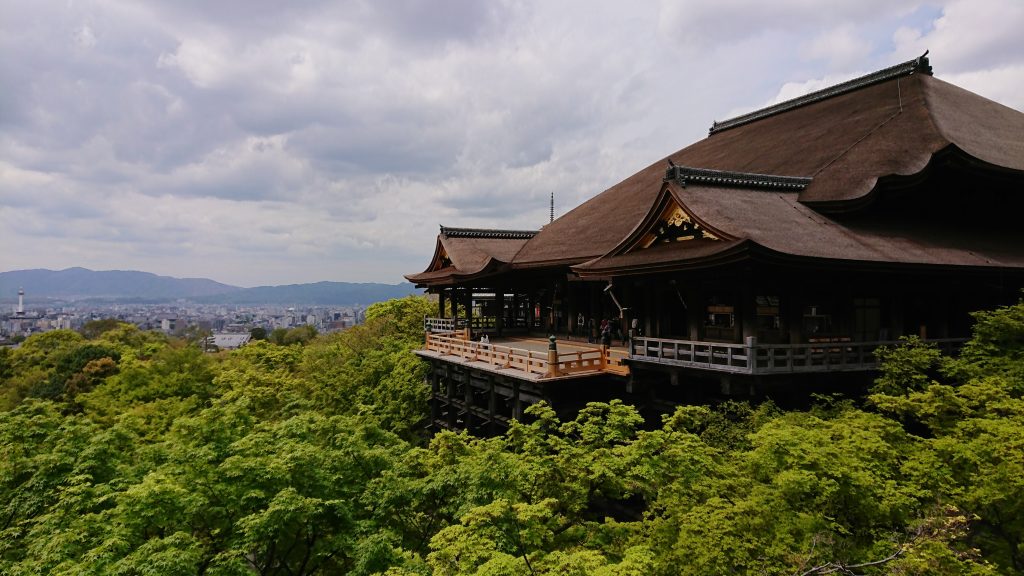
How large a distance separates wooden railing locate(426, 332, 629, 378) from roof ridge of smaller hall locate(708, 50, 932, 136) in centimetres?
1877

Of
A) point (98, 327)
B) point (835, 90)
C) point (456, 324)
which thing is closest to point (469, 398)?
point (456, 324)

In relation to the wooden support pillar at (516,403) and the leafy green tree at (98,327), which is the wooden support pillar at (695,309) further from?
the leafy green tree at (98,327)

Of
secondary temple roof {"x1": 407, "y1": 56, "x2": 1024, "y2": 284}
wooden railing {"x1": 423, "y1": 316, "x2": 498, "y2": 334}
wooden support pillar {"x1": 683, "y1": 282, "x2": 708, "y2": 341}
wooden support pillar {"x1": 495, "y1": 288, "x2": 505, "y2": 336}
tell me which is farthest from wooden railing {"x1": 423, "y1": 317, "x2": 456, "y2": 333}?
wooden support pillar {"x1": 683, "y1": 282, "x2": 708, "y2": 341}

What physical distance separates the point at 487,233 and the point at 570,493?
21823 mm

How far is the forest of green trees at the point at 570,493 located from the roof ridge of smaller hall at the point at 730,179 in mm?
6523

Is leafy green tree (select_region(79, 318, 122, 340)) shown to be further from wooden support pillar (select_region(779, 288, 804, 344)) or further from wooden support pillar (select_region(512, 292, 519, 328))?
wooden support pillar (select_region(779, 288, 804, 344))

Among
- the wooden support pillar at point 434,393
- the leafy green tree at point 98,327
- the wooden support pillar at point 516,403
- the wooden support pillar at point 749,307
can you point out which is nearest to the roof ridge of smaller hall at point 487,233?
the wooden support pillar at point 434,393

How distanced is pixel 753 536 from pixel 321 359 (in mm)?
27669

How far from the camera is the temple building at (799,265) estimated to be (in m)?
13.4

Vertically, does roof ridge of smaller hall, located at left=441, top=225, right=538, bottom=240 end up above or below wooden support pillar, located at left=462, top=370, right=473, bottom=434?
above

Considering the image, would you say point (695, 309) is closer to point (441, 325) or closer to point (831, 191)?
point (831, 191)

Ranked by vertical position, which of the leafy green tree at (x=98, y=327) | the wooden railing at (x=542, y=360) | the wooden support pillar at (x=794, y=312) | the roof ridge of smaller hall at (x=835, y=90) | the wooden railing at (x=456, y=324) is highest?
the roof ridge of smaller hall at (x=835, y=90)

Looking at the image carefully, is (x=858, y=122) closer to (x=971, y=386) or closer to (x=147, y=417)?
(x=971, y=386)

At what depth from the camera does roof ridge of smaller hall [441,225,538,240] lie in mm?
29125
